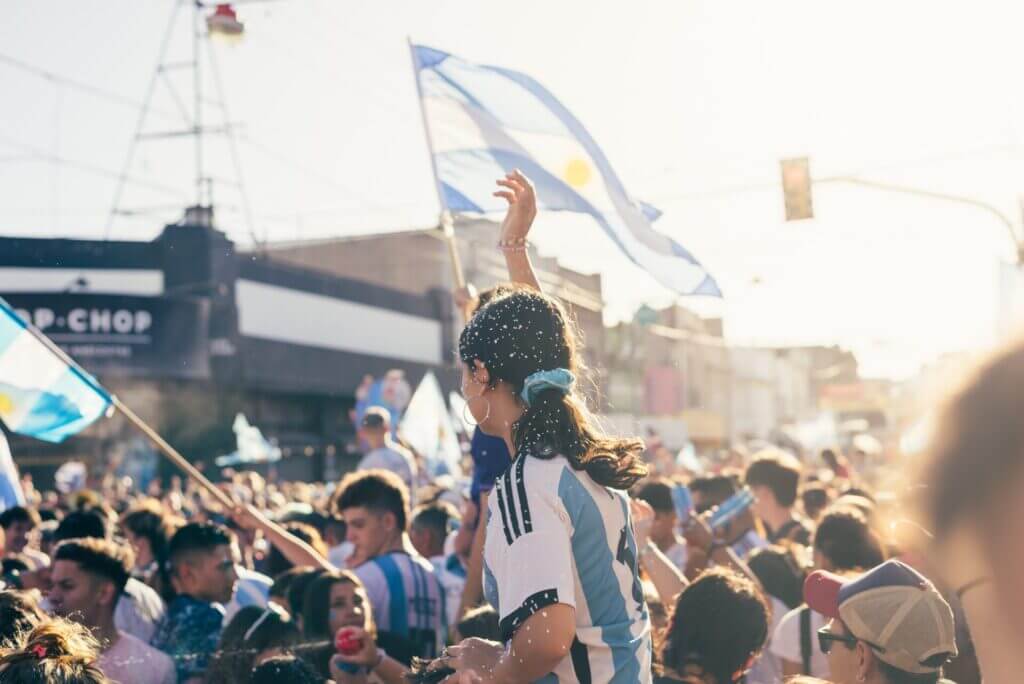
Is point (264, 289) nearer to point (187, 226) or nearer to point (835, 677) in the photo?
point (187, 226)

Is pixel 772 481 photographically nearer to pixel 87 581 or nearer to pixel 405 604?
pixel 405 604

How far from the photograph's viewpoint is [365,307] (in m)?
37.0

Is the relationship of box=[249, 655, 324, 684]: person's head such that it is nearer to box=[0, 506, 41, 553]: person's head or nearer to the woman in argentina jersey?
the woman in argentina jersey

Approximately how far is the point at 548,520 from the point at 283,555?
4.57 metres

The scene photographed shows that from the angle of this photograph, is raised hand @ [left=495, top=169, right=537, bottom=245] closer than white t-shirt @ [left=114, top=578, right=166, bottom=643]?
Yes

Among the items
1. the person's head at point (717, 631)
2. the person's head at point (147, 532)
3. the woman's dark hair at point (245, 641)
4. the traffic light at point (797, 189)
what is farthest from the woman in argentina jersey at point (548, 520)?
the traffic light at point (797, 189)

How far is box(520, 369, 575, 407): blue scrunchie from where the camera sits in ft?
9.40

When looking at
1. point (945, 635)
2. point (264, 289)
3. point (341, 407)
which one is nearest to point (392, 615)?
point (945, 635)

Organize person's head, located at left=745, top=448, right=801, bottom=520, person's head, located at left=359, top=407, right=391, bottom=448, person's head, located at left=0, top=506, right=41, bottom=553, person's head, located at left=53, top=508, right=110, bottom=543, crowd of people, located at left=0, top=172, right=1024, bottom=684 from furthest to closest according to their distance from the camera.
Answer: person's head, located at left=359, top=407, right=391, bottom=448 → person's head, located at left=0, top=506, right=41, bottom=553 → person's head, located at left=745, top=448, right=801, bottom=520 → person's head, located at left=53, top=508, right=110, bottom=543 → crowd of people, located at left=0, top=172, right=1024, bottom=684

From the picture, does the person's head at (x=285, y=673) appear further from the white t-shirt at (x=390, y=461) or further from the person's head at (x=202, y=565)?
the white t-shirt at (x=390, y=461)

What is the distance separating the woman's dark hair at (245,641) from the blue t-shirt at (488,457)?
0.95m

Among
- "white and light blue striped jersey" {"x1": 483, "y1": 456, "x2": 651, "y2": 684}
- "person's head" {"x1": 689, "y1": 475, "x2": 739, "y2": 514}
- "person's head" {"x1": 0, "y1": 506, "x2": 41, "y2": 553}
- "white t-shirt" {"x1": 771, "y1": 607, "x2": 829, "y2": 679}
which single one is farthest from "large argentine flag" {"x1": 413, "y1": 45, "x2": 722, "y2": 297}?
"white and light blue striped jersey" {"x1": 483, "y1": 456, "x2": 651, "y2": 684}

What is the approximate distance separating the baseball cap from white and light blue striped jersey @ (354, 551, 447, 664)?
A: 7.96ft

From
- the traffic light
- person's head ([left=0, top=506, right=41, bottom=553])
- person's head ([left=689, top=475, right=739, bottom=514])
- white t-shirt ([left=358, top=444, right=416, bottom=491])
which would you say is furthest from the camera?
the traffic light
